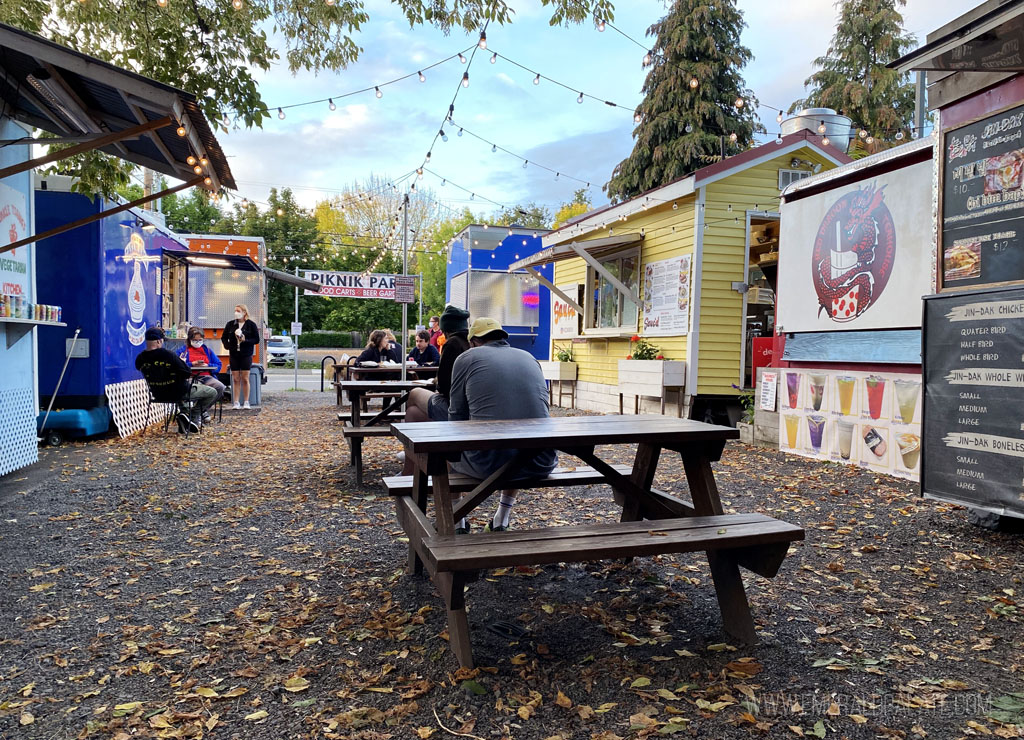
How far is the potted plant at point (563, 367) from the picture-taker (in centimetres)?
1527

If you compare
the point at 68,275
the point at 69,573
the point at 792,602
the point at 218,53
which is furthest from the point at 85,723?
the point at 68,275

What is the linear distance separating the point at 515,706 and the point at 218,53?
7.66m

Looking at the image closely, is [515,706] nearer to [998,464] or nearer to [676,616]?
[676,616]

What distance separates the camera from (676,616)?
10.7ft

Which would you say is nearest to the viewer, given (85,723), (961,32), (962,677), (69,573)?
(85,723)

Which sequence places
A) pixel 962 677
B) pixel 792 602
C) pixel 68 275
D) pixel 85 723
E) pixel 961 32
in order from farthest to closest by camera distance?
1. pixel 68 275
2. pixel 961 32
3. pixel 792 602
4. pixel 962 677
5. pixel 85 723

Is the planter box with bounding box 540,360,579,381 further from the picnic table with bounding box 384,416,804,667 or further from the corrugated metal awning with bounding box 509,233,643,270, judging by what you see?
the picnic table with bounding box 384,416,804,667

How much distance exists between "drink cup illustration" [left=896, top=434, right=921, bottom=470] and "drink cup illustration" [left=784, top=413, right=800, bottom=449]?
155 centimetres

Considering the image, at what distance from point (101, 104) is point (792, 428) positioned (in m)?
8.10

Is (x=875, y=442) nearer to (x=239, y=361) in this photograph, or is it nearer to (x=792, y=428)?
(x=792, y=428)

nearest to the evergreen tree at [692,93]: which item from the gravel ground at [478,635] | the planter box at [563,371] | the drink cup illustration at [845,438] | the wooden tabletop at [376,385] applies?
Answer: the planter box at [563,371]

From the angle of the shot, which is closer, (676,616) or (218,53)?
(676,616)

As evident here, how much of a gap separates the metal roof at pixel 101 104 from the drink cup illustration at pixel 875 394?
6778mm

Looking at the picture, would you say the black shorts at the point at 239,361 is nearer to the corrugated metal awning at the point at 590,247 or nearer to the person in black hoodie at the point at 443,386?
the corrugated metal awning at the point at 590,247
